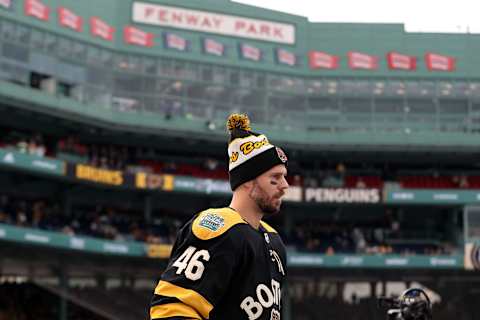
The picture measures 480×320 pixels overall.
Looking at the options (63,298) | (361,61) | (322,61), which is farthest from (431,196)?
(63,298)

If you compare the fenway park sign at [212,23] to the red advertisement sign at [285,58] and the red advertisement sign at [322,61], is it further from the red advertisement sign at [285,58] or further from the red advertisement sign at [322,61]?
the red advertisement sign at [322,61]

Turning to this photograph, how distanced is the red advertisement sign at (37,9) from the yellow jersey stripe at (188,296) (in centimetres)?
3589

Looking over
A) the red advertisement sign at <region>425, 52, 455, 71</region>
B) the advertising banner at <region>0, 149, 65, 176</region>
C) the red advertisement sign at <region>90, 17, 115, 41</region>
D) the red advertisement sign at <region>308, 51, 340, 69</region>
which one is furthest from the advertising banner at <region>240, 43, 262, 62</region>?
the advertising banner at <region>0, 149, 65, 176</region>

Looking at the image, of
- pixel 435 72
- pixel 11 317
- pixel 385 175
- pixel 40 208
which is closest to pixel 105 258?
pixel 40 208

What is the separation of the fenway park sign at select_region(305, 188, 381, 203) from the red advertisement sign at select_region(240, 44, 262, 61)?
25.4ft

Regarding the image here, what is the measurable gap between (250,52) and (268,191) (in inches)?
1653

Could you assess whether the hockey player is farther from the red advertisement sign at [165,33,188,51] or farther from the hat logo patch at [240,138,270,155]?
the red advertisement sign at [165,33,188,51]

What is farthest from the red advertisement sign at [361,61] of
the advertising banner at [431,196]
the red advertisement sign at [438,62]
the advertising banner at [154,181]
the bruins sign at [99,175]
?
the bruins sign at [99,175]

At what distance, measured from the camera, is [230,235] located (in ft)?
15.5

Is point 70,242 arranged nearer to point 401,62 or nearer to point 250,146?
point 401,62

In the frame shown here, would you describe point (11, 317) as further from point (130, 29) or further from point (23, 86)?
point (130, 29)

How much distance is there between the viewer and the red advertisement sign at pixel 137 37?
143 ft

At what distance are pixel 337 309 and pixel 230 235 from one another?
41500 millimetres

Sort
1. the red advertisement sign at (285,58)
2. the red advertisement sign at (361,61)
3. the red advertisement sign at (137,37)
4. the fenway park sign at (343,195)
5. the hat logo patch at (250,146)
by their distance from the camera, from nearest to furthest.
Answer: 1. the hat logo patch at (250,146)
2. the red advertisement sign at (137,37)
3. the fenway park sign at (343,195)
4. the red advertisement sign at (285,58)
5. the red advertisement sign at (361,61)
